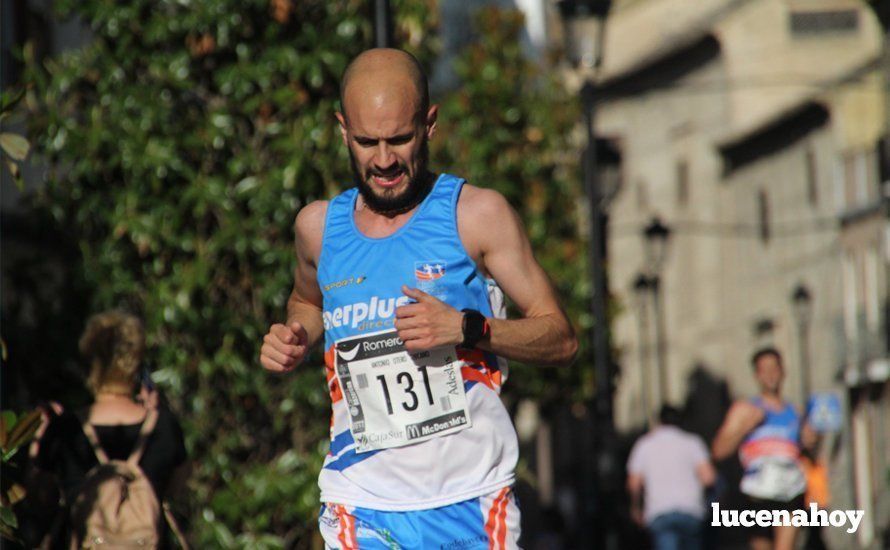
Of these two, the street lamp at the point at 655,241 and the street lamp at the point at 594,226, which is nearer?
→ the street lamp at the point at 594,226

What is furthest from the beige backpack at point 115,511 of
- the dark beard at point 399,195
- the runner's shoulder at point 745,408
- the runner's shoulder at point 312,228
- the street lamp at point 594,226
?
the street lamp at point 594,226

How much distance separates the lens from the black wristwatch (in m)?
4.54

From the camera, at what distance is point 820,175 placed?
45344 millimetres

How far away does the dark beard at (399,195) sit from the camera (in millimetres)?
4738

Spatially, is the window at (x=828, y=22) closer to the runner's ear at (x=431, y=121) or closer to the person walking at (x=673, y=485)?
the person walking at (x=673, y=485)

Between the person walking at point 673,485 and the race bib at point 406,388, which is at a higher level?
the race bib at point 406,388

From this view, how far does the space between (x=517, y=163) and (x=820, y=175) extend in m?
30.8

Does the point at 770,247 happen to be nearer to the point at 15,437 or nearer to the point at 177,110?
the point at 177,110

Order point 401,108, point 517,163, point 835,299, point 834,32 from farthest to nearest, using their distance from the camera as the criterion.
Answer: point 834,32, point 835,299, point 517,163, point 401,108

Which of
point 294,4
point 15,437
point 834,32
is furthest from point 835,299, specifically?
point 15,437

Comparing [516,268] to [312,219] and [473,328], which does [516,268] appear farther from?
[312,219]

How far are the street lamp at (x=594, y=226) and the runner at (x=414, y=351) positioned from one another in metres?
12.7

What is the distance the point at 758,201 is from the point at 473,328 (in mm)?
47420

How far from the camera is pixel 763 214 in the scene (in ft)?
166
